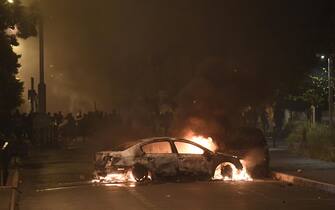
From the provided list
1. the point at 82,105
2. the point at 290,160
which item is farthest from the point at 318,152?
the point at 82,105

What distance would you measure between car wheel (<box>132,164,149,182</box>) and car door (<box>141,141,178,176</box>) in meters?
0.15

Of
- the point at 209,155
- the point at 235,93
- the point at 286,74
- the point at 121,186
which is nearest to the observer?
the point at 121,186

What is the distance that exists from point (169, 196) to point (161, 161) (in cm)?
323

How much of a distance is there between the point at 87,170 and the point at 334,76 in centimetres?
1980

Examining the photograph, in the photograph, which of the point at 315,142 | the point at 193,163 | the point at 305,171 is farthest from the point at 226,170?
the point at 315,142

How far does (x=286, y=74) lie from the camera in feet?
107

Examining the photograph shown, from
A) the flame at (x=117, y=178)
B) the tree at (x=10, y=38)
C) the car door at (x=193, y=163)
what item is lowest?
the flame at (x=117, y=178)

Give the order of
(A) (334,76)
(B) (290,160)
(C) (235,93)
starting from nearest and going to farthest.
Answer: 1. (B) (290,160)
2. (C) (235,93)
3. (A) (334,76)

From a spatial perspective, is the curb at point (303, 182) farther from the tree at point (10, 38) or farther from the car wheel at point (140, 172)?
the tree at point (10, 38)

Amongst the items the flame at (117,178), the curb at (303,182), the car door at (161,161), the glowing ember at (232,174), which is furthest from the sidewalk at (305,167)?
the flame at (117,178)

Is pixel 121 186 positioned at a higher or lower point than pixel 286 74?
lower

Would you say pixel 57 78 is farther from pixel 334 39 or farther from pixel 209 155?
pixel 209 155

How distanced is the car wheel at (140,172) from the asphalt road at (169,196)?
1.66 feet

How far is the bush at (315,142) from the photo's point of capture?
79.4 feet
